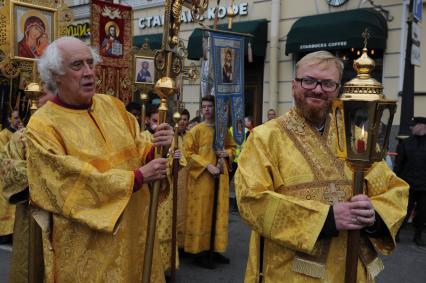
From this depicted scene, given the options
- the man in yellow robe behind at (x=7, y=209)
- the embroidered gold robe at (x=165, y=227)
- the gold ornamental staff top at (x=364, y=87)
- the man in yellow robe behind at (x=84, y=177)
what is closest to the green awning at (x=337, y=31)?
the embroidered gold robe at (x=165, y=227)

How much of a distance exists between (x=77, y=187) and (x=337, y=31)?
311 inches

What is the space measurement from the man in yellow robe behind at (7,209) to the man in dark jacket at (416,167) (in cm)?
516

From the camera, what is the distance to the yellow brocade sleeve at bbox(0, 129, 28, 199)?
10.6ft

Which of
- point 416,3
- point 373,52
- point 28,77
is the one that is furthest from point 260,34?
point 28,77

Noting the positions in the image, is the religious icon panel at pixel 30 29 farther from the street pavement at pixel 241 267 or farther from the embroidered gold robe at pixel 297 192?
the embroidered gold robe at pixel 297 192

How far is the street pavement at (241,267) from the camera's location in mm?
4945

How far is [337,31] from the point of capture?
9.43 metres

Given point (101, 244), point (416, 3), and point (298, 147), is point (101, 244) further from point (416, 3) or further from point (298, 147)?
point (416, 3)

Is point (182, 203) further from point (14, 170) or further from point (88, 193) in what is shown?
point (88, 193)

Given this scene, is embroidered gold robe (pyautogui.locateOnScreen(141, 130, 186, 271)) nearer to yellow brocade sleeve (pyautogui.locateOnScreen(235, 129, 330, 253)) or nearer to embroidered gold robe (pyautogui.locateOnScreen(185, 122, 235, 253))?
embroidered gold robe (pyautogui.locateOnScreen(185, 122, 235, 253))

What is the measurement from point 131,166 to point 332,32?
296 inches

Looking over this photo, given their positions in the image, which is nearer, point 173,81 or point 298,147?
point 298,147

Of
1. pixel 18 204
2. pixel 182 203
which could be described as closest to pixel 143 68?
pixel 182 203

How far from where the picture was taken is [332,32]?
9.48 meters
